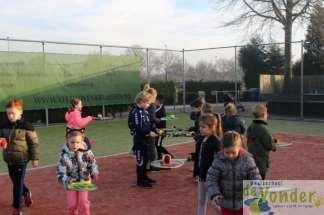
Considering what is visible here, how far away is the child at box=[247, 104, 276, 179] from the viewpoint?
679 cm

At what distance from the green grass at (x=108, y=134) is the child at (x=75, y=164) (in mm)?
5195

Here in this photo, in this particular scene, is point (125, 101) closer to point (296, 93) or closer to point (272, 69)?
point (296, 93)

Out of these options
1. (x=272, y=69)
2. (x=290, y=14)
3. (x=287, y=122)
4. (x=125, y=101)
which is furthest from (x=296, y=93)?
(x=272, y=69)

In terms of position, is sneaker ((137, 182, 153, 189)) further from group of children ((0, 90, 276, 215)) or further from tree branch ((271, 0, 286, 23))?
tree branch ((271, 0, 286, 23))

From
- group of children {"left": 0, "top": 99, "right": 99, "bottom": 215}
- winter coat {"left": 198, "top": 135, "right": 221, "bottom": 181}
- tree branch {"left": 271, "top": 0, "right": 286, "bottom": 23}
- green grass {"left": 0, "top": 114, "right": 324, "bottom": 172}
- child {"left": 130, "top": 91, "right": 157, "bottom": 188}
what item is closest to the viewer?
winter coat {"left": 198, "top": 135, "right": 221, "bottom": 181}

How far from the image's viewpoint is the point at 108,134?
17.3m

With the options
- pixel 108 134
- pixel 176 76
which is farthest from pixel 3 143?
pixel 176 76

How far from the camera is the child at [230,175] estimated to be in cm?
464

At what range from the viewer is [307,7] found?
1320 inches

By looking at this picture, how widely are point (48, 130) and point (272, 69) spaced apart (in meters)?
24.3

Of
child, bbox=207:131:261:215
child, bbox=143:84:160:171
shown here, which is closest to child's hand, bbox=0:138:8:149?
child, bbox=143:84:160:171

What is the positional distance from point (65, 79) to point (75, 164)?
14936 millimetres

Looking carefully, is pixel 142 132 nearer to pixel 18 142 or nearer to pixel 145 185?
pixel 145 185

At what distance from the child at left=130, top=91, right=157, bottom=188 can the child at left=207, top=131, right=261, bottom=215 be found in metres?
3.97
